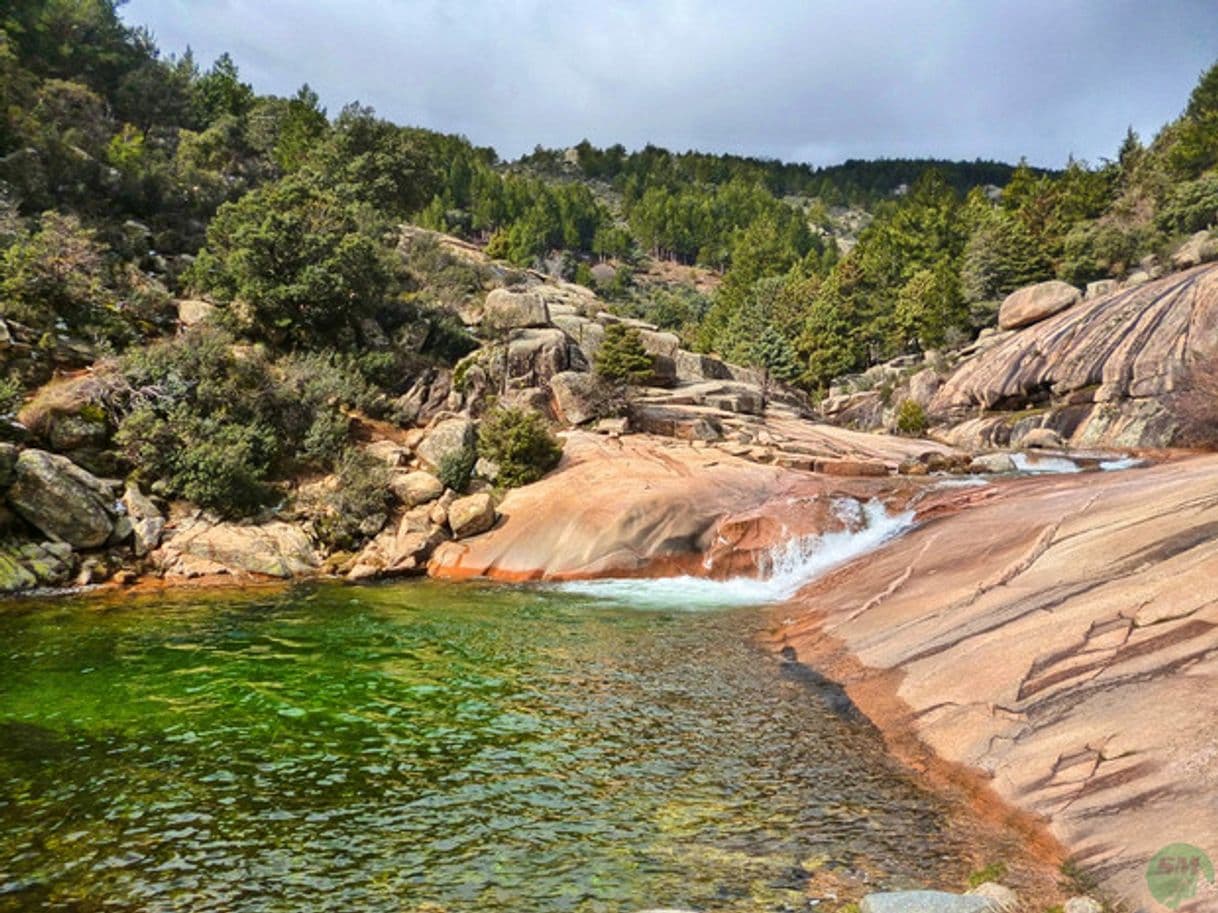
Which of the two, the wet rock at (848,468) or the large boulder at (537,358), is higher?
the large boulder at (537,358)

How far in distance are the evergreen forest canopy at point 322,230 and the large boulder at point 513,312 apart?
2.56 metres

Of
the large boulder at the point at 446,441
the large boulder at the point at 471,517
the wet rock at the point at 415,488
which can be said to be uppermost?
the large boulder at the point at 446,441

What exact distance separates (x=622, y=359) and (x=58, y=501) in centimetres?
2474

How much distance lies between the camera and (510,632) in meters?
17.8

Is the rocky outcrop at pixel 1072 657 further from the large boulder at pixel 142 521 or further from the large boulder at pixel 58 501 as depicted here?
the large boulder at pixel 58 501

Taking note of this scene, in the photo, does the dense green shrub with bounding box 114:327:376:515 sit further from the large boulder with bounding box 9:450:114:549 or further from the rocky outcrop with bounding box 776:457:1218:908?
the rocky outcrop with bounding box 776:457:1218:908

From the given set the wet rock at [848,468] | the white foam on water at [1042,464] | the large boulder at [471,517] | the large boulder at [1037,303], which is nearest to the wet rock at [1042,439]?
the white foam on water at [1042,464]

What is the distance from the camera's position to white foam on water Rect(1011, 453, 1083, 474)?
33375mm

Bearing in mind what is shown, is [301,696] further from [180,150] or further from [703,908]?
[180,150]

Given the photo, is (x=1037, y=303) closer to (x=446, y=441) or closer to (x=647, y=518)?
(x=647, y=518)

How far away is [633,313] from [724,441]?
71.9 metres

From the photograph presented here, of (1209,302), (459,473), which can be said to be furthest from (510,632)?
(1209,302)

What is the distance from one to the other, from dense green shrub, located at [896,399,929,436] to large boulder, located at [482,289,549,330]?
26397mm

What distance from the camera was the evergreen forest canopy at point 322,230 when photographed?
35125mm
